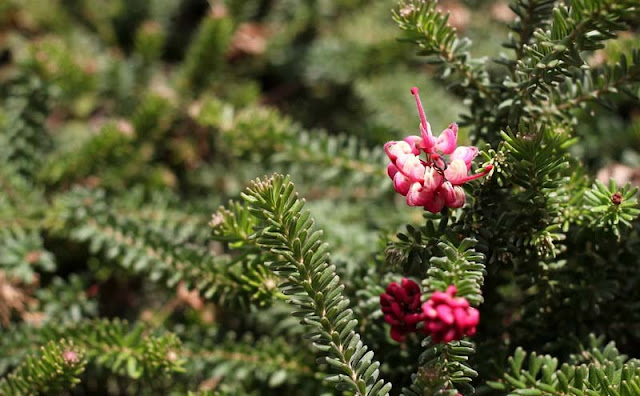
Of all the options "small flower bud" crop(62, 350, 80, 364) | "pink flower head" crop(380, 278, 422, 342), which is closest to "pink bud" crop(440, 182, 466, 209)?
"pink flower head" crop(380, 278, 422, 342)

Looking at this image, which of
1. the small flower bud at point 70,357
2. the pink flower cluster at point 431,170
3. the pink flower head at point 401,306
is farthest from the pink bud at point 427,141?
the small flower bud at point 70,357

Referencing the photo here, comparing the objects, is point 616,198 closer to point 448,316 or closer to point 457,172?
point 457,172

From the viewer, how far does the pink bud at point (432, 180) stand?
2.89 ft

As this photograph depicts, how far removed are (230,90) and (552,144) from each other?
1353 mm

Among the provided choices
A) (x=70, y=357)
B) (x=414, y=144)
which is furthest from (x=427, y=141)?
(x=70, y=357)

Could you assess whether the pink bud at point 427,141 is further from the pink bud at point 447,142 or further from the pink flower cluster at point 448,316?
the pink flower cluster at point 448,316

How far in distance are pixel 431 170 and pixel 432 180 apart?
0.06 ft

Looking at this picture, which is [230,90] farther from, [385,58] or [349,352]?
[349,352]

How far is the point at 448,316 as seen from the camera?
29.8 inches

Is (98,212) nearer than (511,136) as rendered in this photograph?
No

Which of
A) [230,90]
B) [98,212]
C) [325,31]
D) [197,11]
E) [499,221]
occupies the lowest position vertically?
[499,221]

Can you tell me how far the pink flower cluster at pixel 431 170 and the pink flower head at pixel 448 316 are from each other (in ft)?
0.54

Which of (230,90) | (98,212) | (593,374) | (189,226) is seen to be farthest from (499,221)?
(230,90)

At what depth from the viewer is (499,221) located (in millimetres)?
964
